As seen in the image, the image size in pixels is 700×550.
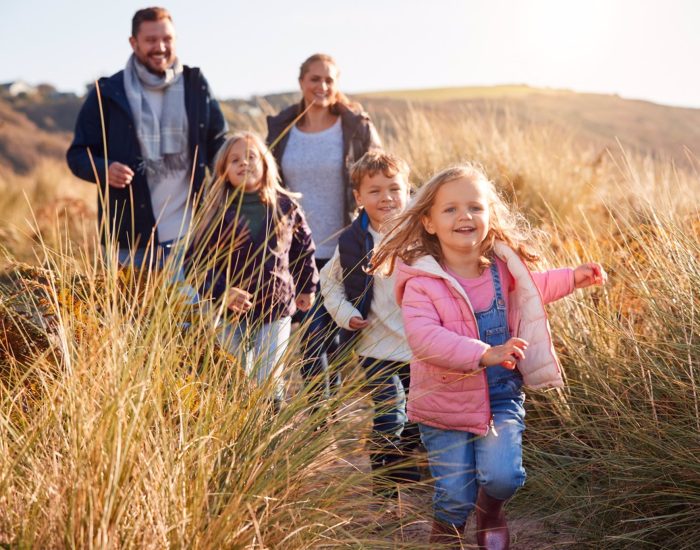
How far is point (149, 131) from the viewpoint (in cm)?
570

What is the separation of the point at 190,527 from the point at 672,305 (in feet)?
7.37

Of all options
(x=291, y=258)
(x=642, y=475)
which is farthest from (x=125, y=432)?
(x=291, y=258)

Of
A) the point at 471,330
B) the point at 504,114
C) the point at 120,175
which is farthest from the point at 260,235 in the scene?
the point at 504,114

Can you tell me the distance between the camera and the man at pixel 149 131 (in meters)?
5.62

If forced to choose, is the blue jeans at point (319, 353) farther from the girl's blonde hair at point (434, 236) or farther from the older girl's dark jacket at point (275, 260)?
the girl's blonde hair at point (434, 236)

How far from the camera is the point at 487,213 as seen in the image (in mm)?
3486

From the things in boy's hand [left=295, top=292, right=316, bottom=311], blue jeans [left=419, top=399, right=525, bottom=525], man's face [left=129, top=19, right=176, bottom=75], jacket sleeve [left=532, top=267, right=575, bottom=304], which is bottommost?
blue jeans [left=419, top=399, right=525, bottom=525]

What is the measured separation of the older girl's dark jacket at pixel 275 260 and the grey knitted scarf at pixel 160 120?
3.09 feet

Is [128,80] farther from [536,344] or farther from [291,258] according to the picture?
[536,344]

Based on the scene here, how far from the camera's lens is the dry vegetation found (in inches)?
94.5

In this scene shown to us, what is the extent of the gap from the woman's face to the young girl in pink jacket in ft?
8.09

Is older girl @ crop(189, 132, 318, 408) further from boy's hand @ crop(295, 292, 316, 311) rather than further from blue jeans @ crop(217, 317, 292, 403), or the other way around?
blue jeans @ crop(217, 317, 292, 403)

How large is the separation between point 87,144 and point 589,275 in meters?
3.48

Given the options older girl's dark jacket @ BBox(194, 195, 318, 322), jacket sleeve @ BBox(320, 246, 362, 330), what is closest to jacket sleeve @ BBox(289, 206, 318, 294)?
older girl's dark jacket @ BBox(194, 195, 318, 322)
